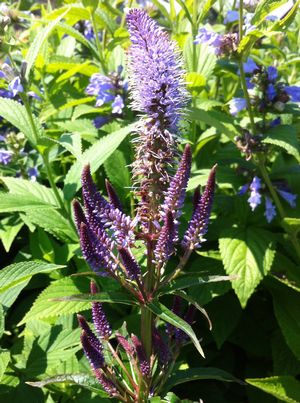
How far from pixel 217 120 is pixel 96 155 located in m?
0.63

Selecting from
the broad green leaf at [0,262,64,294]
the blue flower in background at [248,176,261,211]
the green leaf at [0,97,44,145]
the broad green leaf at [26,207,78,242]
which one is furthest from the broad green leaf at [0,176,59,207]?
the blue flower in background at [248,176,261,211]

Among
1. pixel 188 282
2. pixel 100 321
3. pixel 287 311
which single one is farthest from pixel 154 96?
pixel 287 311

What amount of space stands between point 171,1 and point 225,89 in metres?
0.78

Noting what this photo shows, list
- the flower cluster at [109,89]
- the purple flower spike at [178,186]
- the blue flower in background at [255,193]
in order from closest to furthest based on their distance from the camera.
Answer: the purple flower spike at [178,186]
the blue flower in background at [255,193]
the flower cluster at [109,89]

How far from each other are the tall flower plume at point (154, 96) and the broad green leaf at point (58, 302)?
0.79 metres

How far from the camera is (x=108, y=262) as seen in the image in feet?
4.44

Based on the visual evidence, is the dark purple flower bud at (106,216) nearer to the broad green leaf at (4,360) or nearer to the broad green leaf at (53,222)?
the broad green leaf at (4,360)

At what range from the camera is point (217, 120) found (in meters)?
2.39

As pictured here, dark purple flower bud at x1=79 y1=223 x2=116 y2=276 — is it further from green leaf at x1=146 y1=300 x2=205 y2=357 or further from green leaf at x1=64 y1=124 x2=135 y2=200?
green leaf at x1=64 y1=124 x2=135 y2=200

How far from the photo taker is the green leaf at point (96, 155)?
2.13 meters

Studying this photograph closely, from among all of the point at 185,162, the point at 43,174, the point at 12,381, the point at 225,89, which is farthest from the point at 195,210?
the point at 225,89

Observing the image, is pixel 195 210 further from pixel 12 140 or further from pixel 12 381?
pixel 12 140

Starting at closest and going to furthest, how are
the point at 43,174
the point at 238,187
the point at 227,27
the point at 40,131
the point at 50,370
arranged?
the point at 50,370, the point at 40,131, the point at 238,187, the point at 43,174, the point at 227,27

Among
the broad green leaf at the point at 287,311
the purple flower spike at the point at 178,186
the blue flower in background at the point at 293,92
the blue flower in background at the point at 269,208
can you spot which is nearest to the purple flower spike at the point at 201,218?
the purple flower spike at the point at 178,186
